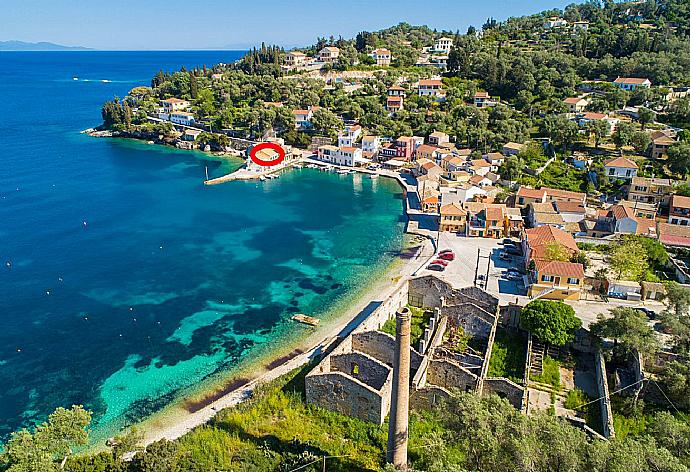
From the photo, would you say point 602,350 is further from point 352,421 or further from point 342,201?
point 342,201

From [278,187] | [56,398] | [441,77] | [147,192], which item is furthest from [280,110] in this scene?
[56,398]

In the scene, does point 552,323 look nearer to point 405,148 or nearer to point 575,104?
point 405,148

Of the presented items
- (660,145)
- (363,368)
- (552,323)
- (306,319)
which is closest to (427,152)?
(660,145)

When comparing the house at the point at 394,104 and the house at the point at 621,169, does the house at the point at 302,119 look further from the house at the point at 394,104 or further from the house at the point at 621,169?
the house at the point at 621,169

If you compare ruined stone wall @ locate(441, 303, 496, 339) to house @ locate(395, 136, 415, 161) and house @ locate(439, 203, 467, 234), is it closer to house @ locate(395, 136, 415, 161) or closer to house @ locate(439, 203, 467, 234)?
house @ locate(439, 203, 467, 234)

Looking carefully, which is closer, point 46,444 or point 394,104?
point 46,444

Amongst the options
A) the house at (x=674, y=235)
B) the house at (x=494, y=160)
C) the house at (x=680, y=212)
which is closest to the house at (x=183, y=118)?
the house at (x=494, y=160)
